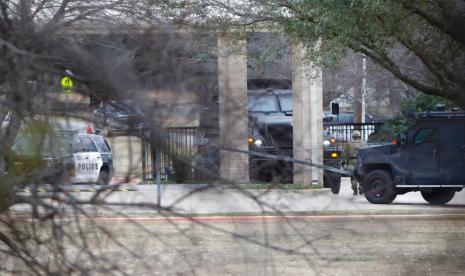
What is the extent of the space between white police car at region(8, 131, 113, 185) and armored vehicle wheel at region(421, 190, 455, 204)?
48.0ft

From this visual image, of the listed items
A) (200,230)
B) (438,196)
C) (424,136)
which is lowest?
(438,196)

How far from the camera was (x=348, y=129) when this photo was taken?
25.9 meters

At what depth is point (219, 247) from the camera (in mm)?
4969

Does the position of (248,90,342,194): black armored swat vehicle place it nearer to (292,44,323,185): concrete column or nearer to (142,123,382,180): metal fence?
(292,44,323,185): concrete column

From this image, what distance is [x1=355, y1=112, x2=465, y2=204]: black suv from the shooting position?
17375mm

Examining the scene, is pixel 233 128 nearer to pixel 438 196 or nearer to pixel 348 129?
pixel 438 196

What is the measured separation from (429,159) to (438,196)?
0.82 meters

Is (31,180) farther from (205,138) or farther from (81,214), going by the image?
(205,138)

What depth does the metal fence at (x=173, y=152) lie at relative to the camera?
368 centimetres

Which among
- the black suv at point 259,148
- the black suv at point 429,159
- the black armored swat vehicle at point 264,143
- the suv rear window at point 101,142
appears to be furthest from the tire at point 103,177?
the black suv at point 429,159

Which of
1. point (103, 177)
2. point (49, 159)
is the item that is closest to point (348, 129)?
point (103, 177)

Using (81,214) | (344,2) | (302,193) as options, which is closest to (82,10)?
(81,214)

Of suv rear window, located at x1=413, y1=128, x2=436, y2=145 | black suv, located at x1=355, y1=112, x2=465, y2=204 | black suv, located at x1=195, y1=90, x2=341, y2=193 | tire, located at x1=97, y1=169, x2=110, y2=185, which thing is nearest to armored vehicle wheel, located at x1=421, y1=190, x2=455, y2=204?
black suv, located at x1=355, y1=112, x2=465, y2=204

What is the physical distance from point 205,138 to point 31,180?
819 millimetres
